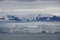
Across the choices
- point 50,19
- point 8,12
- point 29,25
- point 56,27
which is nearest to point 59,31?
point 56,27

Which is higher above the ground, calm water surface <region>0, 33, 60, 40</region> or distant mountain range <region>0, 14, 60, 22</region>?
distant mountain range <region>0, 14, 60, 22</region>

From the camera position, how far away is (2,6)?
47.9 inches

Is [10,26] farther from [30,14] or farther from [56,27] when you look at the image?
[56,27]

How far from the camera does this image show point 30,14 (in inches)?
48.4

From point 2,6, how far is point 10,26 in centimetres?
23

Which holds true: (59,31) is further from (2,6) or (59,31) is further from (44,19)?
(2,6)

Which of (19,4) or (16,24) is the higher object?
(19,4)

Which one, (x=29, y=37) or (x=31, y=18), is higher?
(x=31, y=18)

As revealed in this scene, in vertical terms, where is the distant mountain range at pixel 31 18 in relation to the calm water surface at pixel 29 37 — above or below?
above

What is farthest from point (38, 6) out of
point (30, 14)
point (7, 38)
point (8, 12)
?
point (7, 38)

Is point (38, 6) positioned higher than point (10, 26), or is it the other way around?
point (38, 6)

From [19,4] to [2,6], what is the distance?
0.60ft

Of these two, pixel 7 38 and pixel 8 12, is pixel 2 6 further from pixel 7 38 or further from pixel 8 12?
pixel 7 38

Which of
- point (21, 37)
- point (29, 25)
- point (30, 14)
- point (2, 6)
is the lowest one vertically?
point (21, 37)
